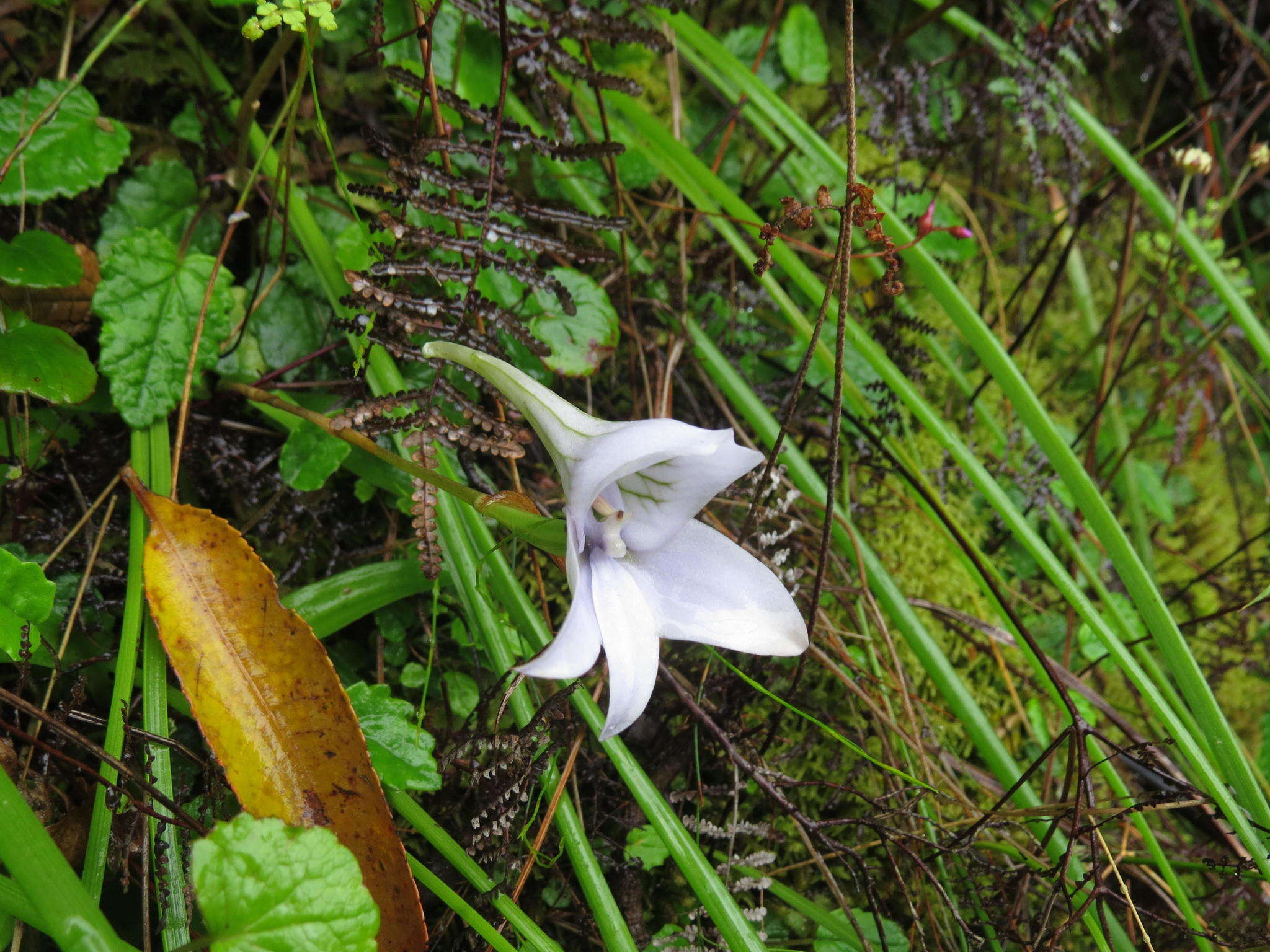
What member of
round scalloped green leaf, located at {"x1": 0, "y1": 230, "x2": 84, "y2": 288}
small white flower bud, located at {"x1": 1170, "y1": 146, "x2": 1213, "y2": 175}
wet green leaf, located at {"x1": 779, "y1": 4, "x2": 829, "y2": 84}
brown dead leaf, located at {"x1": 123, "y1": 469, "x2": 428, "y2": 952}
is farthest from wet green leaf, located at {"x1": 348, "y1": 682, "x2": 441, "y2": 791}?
small white flower bud, located at {"x1": 1170, "y1": 146, "x2": 1213, "y2": 175}

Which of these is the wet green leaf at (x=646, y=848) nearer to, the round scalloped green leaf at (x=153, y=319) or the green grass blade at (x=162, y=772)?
the green grass blade at (x=162, y=772)

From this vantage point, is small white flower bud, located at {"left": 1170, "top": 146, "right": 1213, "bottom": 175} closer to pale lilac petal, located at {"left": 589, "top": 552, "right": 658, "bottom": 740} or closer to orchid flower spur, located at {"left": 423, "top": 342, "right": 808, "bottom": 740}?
orchid flower spur, located at {"left": 423, "top": 342, "right": 808, "bottom": 740}

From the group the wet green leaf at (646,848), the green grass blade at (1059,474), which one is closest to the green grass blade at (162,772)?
the wet green leaf at (646,848)

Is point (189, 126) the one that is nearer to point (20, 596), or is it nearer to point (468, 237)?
point (468, 237)

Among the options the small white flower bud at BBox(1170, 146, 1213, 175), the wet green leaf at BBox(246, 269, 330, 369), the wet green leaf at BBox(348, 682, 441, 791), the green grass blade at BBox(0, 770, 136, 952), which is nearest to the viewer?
the green grass blade at BBox(0, 770, 136, 952)

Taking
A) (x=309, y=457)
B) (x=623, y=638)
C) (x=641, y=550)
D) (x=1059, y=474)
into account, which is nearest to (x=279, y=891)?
(x=623, y=638)
